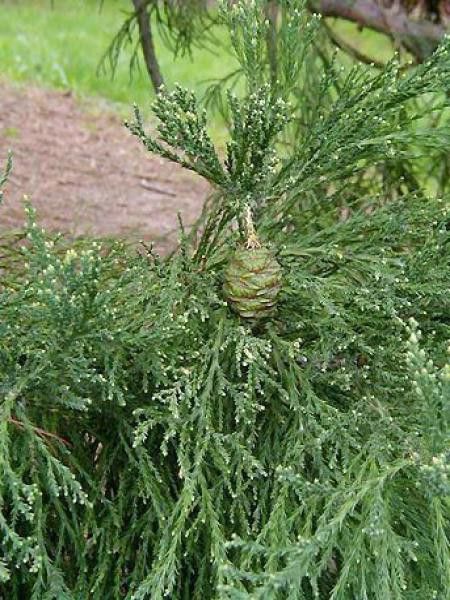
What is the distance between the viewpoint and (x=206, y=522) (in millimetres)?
1396

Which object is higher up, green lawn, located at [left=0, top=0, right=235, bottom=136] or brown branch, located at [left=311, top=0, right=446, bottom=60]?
green lawn, located at [left=0, top=0, right=235, bottom=136]

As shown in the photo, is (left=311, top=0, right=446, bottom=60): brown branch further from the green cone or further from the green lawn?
the green lawn

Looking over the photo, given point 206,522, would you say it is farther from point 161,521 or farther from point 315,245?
point 315,245

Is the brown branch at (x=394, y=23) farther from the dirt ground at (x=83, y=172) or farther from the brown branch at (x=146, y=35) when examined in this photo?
the dirt ground at (x=83, y=172)

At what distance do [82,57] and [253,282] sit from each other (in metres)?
7.22

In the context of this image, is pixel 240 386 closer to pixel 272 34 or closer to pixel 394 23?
pixel 272 34

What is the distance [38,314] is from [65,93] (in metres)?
6.25

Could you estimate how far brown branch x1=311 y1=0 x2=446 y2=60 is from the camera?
315 cm

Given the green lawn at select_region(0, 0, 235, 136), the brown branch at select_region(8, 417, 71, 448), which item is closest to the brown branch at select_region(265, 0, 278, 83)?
the brown branch at select_region(8, 417, 71, 448)

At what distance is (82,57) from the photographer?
8234 mm

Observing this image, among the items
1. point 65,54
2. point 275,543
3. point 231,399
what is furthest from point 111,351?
point 65,54

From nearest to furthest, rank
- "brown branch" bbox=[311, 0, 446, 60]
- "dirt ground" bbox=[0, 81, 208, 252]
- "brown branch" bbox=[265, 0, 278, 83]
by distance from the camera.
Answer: "brown branch" bbox=[265, 0, 278, 83]
"brown branch" bbox=[311, 0, 446, 60]
"dirt ground" bbox=[0, 81, 208, 252]

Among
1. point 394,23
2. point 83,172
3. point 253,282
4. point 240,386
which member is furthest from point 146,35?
point 83,172

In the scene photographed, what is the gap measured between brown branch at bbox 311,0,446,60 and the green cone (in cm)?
189
